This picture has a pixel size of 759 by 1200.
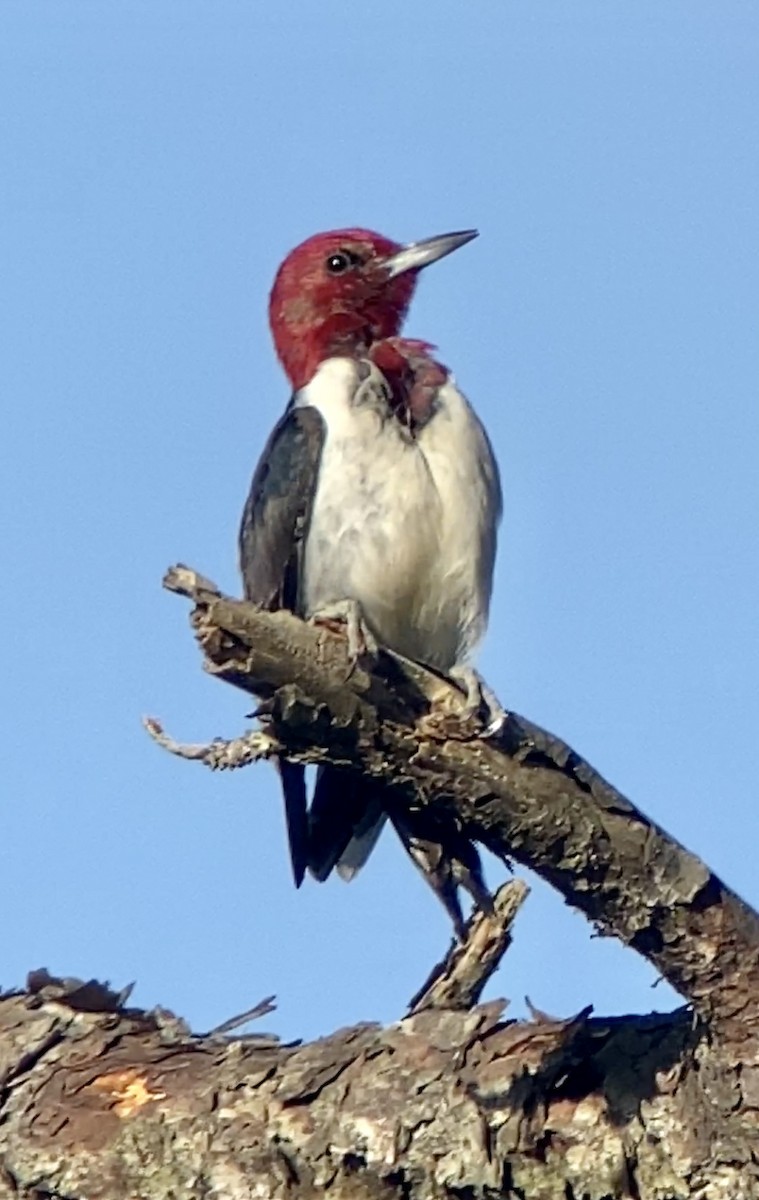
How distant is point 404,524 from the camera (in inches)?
220

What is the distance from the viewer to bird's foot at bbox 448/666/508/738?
164 inches

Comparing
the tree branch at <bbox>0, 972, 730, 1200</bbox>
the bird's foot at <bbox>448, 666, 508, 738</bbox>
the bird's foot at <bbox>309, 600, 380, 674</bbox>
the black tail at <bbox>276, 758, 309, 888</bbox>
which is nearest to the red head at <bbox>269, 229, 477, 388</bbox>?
the black tail at <bbox>276, 758, 309, 888</bbox>

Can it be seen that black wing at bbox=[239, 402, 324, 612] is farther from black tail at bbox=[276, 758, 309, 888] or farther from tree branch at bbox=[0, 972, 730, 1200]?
tree branch at bbox=[0, 972, 730, 1200]

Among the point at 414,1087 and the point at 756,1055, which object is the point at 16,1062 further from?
the point at 756,1055

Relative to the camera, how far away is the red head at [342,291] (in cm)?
663

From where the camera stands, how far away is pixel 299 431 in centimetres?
580

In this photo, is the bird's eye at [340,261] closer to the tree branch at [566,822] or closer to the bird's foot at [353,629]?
the bird's foot at [353,629]

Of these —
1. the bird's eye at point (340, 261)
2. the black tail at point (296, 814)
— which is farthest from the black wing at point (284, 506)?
the bird's eye at point (340, 261)

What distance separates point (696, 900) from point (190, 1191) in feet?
4.22

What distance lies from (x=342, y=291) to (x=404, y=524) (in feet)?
4.87

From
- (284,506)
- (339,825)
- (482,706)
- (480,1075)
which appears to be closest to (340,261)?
(284,506)

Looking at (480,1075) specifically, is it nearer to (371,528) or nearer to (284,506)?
(371,528)

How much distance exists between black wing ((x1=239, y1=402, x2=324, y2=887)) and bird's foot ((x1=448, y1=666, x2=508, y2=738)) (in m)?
1.30

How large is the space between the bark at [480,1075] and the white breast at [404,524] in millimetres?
1325
